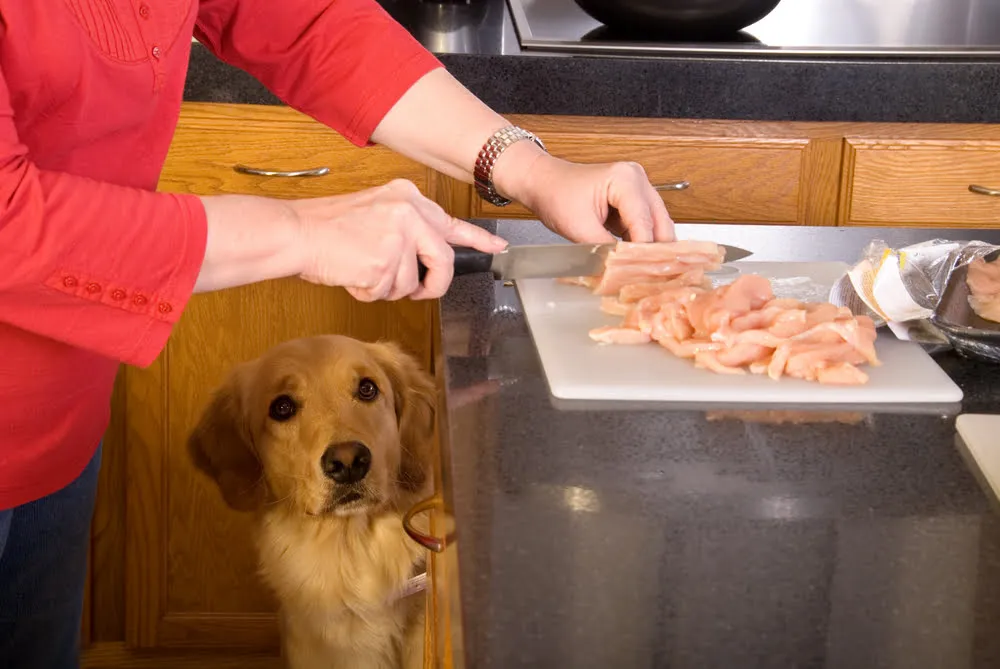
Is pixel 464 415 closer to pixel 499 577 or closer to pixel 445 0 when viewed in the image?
pixel 499 577

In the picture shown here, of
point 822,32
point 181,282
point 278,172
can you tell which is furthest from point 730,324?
point 822,32

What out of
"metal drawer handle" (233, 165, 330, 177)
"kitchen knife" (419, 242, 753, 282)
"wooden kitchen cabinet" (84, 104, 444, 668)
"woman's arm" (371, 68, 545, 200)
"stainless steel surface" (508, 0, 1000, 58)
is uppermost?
"stainless steel surface" (508, 0, 1000, 58)

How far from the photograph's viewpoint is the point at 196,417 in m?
1.92

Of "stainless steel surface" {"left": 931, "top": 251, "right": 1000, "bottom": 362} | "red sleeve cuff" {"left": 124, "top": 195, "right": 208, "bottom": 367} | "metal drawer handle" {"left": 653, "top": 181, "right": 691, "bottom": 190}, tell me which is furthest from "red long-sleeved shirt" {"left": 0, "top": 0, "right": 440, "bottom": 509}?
"metal drawer handle" {"left": 653, "top": 181, "right": 691, "bottom": 190}

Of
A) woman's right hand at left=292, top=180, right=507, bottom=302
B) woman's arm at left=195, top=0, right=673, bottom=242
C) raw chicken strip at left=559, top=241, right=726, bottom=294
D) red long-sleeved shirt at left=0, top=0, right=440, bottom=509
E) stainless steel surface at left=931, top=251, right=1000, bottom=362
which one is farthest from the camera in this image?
woman's arm at left=195, top=0, right=673, bottom=242

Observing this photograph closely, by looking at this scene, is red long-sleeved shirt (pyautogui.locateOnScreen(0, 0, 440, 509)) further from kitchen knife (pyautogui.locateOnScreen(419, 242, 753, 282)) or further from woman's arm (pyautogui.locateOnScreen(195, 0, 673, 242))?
kitchen knife (pyautogui.locateOnScreen(419, 242, 753, 282))

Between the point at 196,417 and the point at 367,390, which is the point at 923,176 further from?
the point at 196,417

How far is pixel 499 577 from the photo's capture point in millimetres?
702

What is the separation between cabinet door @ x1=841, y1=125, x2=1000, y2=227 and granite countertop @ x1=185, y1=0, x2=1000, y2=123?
1.1 inches

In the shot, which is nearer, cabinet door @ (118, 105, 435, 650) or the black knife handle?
the black knife handle

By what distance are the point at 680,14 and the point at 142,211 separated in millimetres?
1331

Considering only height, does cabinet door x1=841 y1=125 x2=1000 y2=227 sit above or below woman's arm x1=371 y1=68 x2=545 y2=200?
below

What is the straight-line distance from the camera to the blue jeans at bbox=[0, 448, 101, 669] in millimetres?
1186

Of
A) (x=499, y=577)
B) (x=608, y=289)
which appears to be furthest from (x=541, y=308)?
(x=499, y=577)
